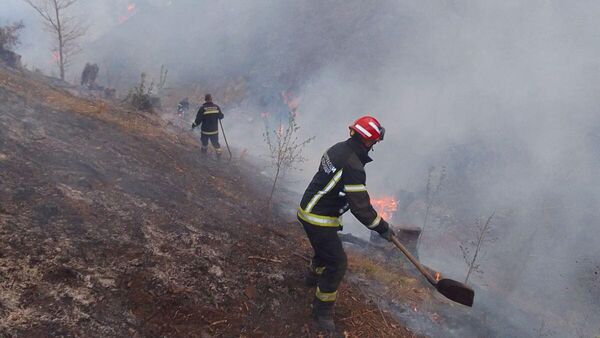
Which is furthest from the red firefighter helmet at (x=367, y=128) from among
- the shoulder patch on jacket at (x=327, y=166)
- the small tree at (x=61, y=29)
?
the small tree at (x=61, y=29)

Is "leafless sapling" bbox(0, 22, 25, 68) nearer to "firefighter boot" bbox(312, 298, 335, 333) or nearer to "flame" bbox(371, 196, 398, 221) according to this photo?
"flame" bbox(371, 196, 398, 221)

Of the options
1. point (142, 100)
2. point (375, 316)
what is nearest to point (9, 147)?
point (375, 316)

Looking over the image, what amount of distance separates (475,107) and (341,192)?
1377 cm

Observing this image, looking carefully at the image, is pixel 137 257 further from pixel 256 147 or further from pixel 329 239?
pixel 256 147

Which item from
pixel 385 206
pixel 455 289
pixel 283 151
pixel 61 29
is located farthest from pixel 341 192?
pixel 61 29

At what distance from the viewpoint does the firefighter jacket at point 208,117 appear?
29.9ft

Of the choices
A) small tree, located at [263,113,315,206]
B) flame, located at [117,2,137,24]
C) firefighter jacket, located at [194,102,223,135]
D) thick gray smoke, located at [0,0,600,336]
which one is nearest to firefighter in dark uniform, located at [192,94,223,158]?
firefighter jacket, located at [194,102,223,135]

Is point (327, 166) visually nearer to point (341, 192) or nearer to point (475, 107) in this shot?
point (341, 192)

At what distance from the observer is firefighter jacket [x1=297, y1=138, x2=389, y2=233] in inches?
136

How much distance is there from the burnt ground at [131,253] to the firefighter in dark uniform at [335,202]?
0.33 meters

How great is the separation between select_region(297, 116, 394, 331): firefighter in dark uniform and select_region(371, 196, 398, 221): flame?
28.8 feet

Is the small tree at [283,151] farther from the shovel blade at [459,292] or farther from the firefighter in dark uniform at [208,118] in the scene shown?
the shovel blade at [459,292]

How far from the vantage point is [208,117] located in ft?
30.3

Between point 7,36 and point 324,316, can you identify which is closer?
point 324,316
